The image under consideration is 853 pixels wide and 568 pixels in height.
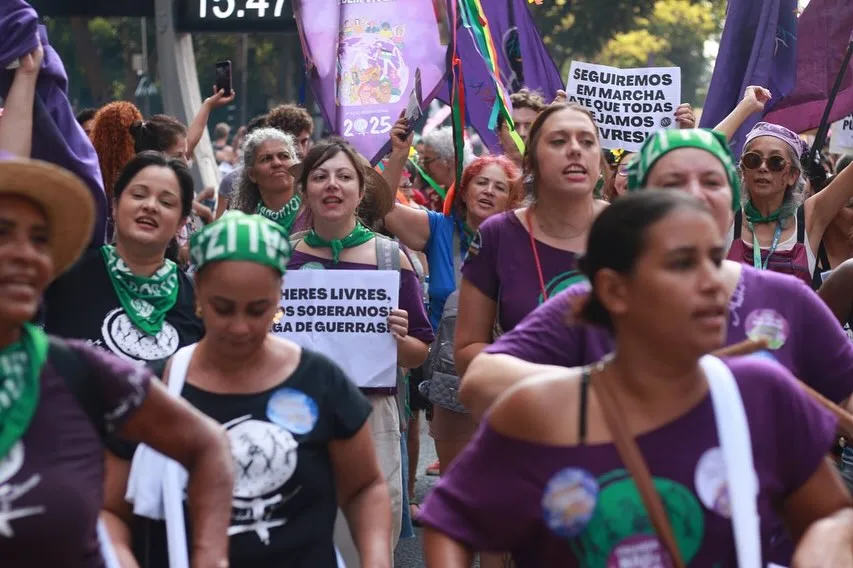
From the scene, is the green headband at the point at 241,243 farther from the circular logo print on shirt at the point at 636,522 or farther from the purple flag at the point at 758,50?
the purple flag at the point at 758,50

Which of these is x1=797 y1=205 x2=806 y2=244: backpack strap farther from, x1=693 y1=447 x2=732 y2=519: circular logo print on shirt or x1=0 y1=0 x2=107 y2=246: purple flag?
x1=693 y1=447 x2=732 y2=519: circular logo print on shirt

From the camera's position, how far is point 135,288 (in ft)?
17.4

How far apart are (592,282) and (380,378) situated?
10.7ft

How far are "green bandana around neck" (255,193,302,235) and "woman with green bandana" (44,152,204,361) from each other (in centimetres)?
220

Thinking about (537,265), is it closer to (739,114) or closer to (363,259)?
(363,259)

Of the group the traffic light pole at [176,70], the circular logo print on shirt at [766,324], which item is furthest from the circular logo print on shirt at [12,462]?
the traffic light pole at [176,70]

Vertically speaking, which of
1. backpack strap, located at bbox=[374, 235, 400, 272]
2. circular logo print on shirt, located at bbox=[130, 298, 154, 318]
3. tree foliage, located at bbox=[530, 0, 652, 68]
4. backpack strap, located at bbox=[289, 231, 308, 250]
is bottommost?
circular logo print on shirt, located at bbox=[130, 298, 154, 318]

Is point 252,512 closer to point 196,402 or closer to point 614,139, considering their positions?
point 196,402

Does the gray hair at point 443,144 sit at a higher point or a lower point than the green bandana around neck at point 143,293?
higher

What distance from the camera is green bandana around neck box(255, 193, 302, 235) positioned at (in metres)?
7.79

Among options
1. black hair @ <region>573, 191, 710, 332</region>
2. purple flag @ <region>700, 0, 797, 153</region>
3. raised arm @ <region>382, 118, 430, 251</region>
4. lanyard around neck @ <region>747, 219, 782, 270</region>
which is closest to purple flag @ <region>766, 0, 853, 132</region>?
purple flag @ <region>700, 0, 797, 153</region>

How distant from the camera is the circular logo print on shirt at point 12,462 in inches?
109

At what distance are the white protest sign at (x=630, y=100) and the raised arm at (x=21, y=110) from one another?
11.7ft

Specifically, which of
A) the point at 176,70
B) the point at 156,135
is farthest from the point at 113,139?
the point at 176,70
